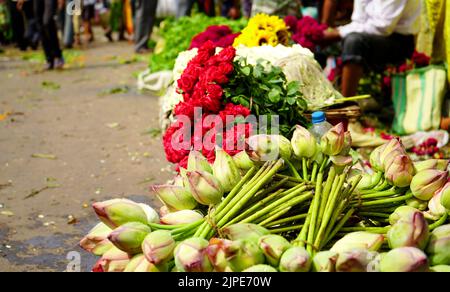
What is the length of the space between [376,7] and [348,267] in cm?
369

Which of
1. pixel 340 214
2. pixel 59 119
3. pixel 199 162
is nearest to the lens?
pixel 340 214

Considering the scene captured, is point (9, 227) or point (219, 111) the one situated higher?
point (219, 111)

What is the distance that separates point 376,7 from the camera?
4871 mm

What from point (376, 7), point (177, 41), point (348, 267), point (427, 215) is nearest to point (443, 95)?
point (376, 7)

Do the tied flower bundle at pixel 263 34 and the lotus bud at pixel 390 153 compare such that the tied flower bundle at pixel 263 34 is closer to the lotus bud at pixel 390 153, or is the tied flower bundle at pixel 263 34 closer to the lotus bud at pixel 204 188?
the lotus bud at pixel 390 153

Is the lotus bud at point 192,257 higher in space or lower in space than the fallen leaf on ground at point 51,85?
higher

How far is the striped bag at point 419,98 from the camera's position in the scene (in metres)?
4.90

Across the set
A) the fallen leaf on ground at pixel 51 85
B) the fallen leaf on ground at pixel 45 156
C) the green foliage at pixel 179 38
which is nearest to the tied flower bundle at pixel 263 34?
the green foliage at pixel 179 38

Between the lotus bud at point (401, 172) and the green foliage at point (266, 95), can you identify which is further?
the green foliage at point (266, 95)

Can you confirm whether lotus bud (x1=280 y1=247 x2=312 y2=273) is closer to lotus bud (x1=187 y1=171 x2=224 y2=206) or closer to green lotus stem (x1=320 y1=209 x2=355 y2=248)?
green lotus stem (x1=320 y1=209 x2=355 y2=248)

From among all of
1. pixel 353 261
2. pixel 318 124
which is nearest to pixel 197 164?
pixel 353 261

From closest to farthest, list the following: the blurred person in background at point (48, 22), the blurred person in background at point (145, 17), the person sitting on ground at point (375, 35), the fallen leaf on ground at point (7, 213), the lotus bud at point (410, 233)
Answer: the lotus bud at point (410, 233) < the fallen leaf on ground at point (7, 213) < the person sitting on ground at point (375, 35) < the blurred person in background at point (48, 22) < the blurred person in background at point (145, 17)

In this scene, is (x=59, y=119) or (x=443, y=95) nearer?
(x=443, y=95)
